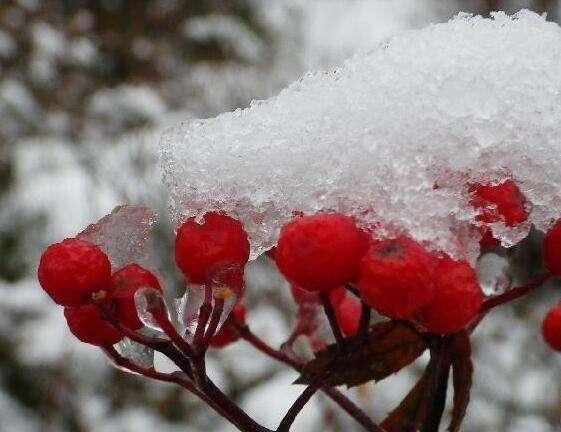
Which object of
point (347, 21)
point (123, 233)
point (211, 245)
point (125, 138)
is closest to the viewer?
point (211, 245)

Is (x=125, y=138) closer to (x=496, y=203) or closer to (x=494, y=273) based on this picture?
(x=494, y=273)

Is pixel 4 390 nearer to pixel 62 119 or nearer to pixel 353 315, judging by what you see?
pixel 62 119

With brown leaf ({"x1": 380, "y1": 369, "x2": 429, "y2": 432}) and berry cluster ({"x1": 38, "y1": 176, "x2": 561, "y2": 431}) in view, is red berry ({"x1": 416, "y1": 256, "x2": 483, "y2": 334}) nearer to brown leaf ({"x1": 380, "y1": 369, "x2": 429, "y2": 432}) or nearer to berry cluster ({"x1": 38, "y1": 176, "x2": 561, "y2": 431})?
berry cluster ({"x1": 38, "y1": 176, "x2": 561, "y2": 431})

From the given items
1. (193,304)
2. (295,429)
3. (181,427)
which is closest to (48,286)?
(193,304)

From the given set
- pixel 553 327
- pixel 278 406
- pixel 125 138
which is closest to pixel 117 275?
pixel 553 327

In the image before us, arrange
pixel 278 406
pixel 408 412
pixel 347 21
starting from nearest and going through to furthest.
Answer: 1. pixel 408 412
2. pixel 278 406
3. pixel 347 21

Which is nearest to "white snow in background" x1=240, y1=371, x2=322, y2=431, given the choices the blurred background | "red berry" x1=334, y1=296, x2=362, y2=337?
the blurred background

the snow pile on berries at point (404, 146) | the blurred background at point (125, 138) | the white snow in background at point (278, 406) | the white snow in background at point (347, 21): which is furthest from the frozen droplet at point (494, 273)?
the white snow in background at point (347, 21)
